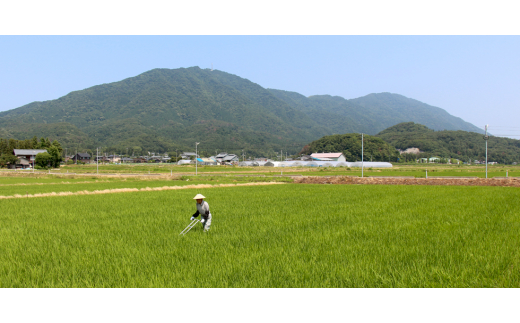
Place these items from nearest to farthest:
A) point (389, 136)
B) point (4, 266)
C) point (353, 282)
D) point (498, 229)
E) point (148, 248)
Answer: point (353, 282) < point (4, 266) < point (148, 248) < point (498, 229) < point (389, 136)

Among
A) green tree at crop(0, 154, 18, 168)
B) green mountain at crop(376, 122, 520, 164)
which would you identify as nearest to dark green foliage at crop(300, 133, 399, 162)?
green mountain at crop(376, 122, 520, 164)

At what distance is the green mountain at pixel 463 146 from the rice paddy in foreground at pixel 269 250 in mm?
91843

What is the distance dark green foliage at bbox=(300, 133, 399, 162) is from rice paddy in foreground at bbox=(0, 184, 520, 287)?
8969cm

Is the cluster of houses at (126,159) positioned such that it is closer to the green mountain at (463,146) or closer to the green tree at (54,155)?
the green tree at (54,155)

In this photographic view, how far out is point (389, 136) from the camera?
136 metres

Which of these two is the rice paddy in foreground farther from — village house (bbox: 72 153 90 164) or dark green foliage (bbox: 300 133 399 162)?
village house (bbox: 72 153 90 164)

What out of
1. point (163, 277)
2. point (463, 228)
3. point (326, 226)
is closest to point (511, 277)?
point (463, 228)

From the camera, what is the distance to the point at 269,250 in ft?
18.3

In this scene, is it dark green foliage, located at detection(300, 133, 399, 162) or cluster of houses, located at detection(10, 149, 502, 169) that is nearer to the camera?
cluster of houses, located at detection(10, 149, 502, 169)

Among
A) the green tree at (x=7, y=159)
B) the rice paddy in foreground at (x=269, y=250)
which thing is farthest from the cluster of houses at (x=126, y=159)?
the rice paddy in foreground at (x=269, y=250)

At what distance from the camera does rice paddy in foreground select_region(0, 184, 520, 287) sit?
4.24 metres

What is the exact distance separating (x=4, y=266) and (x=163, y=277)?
9.55 feet

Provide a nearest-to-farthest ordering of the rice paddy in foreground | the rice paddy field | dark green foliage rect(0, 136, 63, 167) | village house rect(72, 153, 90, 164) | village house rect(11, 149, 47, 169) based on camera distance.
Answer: the rice paddy in foreground, the rice paddy field, dark green foliage rect(0, 136, 63, 167), village house rect(11, 149, 47, 169), village house rect(72, 153, 90, 164)

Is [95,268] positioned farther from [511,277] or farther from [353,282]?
[511,277]
